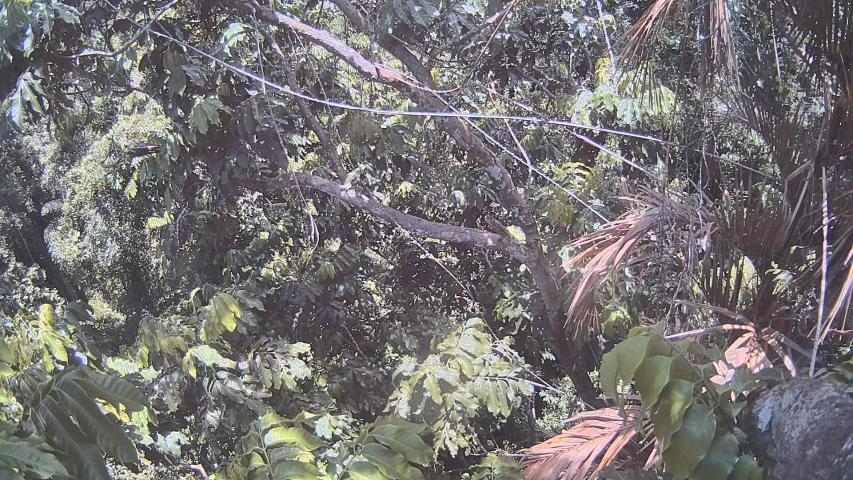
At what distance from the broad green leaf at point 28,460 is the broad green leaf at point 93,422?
16cm

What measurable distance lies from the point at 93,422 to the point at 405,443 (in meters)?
0.52

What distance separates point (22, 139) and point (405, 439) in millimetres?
10931

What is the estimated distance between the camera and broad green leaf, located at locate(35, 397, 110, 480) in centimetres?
95

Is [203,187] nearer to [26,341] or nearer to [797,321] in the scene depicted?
[26,341]

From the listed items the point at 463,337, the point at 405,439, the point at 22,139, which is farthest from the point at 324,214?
the point at 22,139

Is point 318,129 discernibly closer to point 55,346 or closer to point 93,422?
point 55,346

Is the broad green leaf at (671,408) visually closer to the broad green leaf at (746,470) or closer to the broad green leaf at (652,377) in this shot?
the broad green leaf at (652,377)

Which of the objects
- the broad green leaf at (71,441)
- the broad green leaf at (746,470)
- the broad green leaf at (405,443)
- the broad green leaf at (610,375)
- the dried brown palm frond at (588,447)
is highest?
the broad green leaf at (610,375)

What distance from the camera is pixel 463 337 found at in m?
2.89

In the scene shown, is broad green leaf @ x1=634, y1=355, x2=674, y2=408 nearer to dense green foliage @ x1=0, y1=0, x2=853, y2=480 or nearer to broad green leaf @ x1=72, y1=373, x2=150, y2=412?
dense green foliage @ x1=0, y1=0, x2=853, y2=480

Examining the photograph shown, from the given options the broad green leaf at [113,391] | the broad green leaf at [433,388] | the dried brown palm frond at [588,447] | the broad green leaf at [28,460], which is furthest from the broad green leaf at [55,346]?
the dried brown palm frond at [588,447]

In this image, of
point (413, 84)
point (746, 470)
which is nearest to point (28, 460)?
point (746, 470)

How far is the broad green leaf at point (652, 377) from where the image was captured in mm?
961

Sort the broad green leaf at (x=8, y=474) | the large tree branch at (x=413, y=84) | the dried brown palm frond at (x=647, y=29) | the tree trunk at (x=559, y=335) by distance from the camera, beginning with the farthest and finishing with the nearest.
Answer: the tree trunk at (x=559, y=335), the large tree branch at (x=413, y=84), the dried brown palm frond at (x=647, y=29), the broad green leaf at (x=8, y=474)
